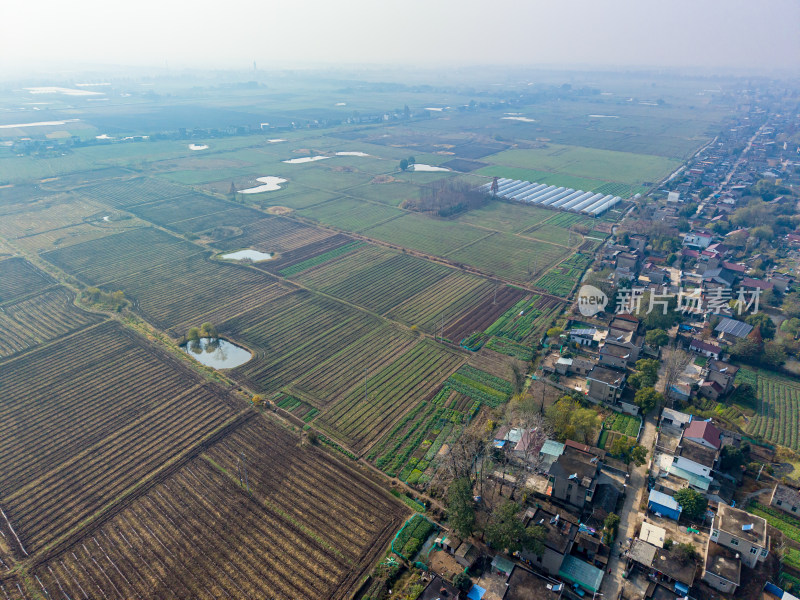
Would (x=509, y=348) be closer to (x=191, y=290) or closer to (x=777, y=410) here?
(x=777, y=410)

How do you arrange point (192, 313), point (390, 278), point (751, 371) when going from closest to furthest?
1. point (751, 371)
2. point (192, 313)
3. point (390, 278)

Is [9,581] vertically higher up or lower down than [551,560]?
lower down

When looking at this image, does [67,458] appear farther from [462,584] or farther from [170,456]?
[462,584]

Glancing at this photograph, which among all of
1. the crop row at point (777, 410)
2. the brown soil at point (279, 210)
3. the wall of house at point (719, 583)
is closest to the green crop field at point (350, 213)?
the brown soil at point (279, 210)

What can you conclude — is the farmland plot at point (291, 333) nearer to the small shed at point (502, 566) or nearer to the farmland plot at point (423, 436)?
the farmland plot at point (423, 436)

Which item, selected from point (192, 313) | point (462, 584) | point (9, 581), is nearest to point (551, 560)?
point (462, 584)

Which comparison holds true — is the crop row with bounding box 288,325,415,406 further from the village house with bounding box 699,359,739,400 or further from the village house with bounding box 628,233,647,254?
the village house with bounding box 628,233,647,254

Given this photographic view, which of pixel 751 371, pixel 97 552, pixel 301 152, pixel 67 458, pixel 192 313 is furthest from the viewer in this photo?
pixel 301 152
